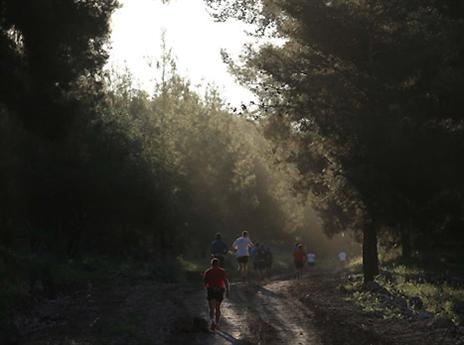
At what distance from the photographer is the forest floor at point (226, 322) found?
52.8ft

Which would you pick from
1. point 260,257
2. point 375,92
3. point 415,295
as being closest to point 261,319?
point 415,295

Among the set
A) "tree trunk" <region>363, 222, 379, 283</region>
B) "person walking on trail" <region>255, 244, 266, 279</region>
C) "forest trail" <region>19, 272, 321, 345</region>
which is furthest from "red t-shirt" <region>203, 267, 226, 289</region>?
"person walking on trail" <region>255, 244, 266, 279</region>

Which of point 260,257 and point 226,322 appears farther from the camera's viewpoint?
point 260,257

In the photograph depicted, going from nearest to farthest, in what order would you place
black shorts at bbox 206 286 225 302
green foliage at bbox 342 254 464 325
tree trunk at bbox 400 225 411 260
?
1. black shorts at bbox 206 286 225 302
2. green foliage at bbox 342 254 464 325
3. tree trunk at bbox 400 225 411 260

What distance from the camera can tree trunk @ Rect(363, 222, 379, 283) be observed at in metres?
29.7

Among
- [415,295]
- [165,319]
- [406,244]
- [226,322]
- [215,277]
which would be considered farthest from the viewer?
[406,244]

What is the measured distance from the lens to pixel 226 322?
19.2 meters

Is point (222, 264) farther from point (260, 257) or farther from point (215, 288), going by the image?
point (215, 288)

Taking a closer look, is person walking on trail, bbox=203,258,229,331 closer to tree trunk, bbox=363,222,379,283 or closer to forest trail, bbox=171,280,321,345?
forest trail, bbox=171,280,321,345

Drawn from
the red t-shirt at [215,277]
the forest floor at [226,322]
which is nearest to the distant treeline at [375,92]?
the forest floor at [226,322]

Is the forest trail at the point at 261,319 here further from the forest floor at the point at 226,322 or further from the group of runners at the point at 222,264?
the group of runners at the point at 222,264

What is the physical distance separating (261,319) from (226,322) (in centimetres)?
94

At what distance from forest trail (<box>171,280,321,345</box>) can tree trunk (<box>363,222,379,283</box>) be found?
129 inches

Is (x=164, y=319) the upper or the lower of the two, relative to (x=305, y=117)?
lower
